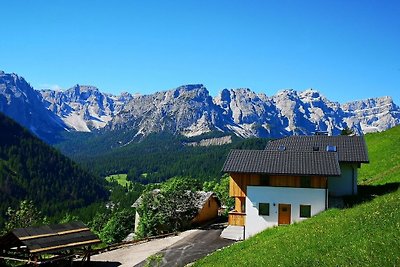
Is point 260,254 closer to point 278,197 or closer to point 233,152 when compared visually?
point 278,197

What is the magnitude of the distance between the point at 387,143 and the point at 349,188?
934 inches

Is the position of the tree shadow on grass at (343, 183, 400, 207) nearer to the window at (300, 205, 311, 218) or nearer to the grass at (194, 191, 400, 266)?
the window at (300, 205, 311, 218)

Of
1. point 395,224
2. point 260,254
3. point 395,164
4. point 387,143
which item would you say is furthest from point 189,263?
point 387,143

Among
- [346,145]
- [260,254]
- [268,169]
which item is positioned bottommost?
[260,254]

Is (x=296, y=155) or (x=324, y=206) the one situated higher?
(x=296, y=155)

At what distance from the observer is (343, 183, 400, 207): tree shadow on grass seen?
125ft

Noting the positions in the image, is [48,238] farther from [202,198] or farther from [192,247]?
[202,198]

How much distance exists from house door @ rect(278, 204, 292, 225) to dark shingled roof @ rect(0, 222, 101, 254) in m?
17.6

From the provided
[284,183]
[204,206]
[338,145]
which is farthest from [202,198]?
[338,145]

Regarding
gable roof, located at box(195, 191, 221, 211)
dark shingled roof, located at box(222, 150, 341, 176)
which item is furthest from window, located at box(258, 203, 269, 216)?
gable roof, located at box(195, 191, 221, 211)

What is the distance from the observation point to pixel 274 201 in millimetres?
41062

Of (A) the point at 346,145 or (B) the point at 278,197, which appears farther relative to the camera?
(A) the point at 346,145

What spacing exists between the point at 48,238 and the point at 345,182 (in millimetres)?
30191

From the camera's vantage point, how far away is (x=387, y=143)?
63719mm
